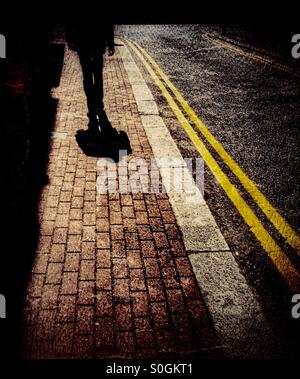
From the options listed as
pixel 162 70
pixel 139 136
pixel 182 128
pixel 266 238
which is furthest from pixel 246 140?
pixel 162 70

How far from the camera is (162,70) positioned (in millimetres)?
9711

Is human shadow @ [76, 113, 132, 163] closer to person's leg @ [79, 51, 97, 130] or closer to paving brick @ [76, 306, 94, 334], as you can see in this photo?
person's leg @ [79, 51, 97, 130]

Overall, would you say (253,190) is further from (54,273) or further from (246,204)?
(54,273)

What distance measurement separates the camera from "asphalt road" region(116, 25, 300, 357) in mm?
2936

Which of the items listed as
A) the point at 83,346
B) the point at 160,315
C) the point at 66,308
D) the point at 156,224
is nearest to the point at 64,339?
the point at 83,346

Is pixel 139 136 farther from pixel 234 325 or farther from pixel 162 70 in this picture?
pixel 162 70

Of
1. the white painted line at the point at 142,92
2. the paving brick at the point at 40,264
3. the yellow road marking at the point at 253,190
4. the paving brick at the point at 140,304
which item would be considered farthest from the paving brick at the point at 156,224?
the white painted line at the point at 142,92

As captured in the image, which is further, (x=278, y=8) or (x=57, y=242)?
(x=57, y=242)

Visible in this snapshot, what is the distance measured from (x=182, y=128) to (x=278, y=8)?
Answer: 153 inches

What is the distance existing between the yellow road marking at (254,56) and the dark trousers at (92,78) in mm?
6707

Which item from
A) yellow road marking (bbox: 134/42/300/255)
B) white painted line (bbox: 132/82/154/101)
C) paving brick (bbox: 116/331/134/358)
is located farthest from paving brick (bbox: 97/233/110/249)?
white painted line (bbox: 132/82/154/101)

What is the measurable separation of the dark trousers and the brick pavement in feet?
4.10

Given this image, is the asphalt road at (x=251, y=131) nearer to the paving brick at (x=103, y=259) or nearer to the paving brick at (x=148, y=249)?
the paving brick at (x=148, y=249)

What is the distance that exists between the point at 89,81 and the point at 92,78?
137mm
